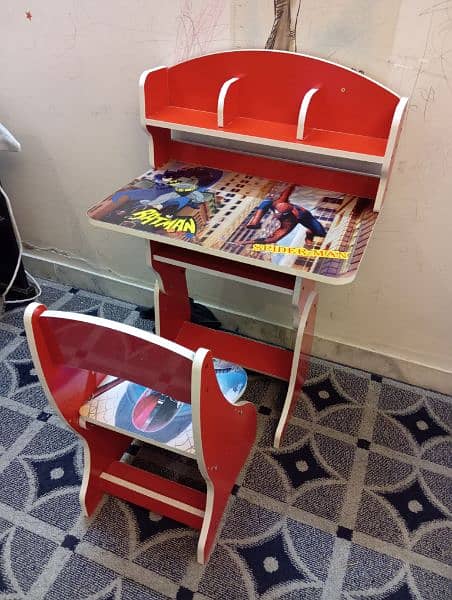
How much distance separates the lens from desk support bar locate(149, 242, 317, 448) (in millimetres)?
1223

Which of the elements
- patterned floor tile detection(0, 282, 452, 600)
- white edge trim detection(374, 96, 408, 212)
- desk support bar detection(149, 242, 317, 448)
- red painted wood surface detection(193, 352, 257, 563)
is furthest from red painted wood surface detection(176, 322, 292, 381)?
white edge trim detection(374, 96, 408, 212)

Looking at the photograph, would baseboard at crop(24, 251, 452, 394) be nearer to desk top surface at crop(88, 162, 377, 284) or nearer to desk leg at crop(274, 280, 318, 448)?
desk leg at crop(274, 280, 318, 448)

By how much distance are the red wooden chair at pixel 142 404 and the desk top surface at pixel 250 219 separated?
0.31 meters

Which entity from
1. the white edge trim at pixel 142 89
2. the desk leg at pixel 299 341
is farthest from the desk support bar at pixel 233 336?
the white edge trim at pixel 142 89

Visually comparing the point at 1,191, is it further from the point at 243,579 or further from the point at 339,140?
the point at 243,579

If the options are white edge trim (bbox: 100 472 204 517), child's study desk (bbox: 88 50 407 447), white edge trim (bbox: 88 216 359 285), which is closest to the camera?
white edge trim (bbox: 88 216 359 285)

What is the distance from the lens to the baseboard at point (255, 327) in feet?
5.25

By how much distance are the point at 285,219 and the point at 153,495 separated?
74 cm

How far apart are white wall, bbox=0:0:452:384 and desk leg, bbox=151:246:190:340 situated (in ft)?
0.65

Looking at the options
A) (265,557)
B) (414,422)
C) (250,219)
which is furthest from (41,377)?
(414,422)

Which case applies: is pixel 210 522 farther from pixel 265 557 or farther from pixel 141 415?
pixel 141 415

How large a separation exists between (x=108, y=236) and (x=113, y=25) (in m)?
0.70

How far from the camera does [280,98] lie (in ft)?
3.91

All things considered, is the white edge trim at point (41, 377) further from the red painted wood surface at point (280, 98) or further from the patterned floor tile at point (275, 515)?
the red painted wood surface at point (280, 98)
